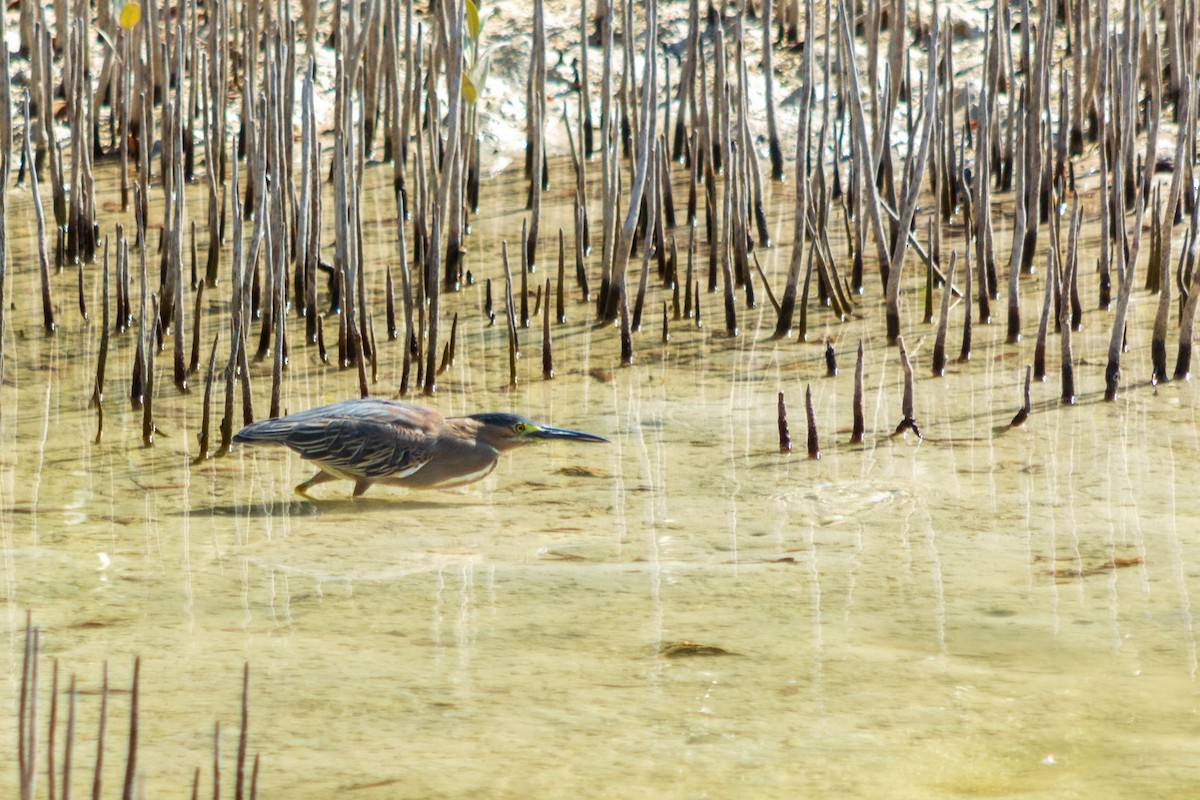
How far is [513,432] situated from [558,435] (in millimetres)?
130

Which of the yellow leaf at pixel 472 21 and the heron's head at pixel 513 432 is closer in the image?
the heron's head at pixel 513 432

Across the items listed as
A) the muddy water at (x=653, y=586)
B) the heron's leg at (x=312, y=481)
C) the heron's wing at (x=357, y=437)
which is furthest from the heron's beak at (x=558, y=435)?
the heron's leg at (x=312, y=481)

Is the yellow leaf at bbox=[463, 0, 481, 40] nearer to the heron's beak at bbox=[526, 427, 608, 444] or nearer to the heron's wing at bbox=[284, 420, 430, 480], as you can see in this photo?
the heron's beak at bbox=[526, 427, 608, 444]

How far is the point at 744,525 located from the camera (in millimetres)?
3836

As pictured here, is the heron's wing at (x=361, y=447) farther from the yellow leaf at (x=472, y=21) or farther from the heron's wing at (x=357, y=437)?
the yellow leaf at (x=472, y=21)

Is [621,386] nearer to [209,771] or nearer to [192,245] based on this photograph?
[192,245]

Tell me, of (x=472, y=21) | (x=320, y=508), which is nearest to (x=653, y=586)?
(x=320, y=508)

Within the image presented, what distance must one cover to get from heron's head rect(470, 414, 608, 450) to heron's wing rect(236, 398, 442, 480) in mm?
130

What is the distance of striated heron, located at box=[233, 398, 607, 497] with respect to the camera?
13.6ft

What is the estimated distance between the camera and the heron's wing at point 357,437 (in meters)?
4.14

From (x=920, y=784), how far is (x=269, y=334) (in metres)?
A: 3.68

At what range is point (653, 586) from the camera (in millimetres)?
3355

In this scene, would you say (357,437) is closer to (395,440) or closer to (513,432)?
(395,440)

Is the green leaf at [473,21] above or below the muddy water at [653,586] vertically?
above
